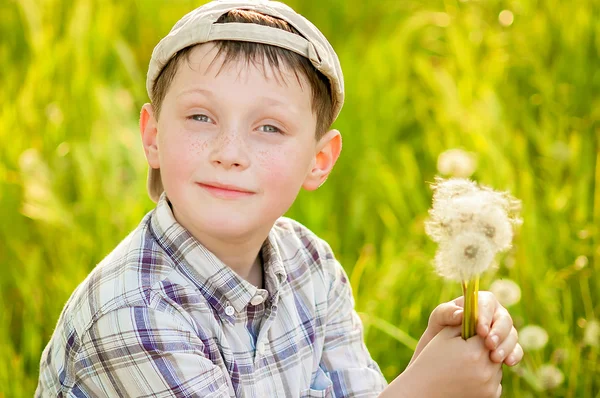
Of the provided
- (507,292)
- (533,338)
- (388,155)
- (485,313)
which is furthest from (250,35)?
(388,155)

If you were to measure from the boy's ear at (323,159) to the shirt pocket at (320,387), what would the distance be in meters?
0.38

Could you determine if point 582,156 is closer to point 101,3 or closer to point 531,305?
point 531,305

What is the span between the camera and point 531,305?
221cm

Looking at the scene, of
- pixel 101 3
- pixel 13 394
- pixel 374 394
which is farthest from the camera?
pixel 101 3

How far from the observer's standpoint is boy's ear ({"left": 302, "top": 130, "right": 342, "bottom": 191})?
170 centimetres

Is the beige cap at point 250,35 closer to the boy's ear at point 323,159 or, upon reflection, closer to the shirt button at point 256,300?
the boy's ear at point 323,159

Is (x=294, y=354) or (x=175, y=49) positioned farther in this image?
(x=294, y=354)

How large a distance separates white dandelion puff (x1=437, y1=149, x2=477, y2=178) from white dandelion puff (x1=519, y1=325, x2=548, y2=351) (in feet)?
1.74

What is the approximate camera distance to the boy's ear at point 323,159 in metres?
1.70

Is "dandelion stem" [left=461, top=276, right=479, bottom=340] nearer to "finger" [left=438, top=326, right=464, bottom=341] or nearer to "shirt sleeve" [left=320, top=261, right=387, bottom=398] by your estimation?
"finger" [left=438, top=326, right=464, bottom=341]

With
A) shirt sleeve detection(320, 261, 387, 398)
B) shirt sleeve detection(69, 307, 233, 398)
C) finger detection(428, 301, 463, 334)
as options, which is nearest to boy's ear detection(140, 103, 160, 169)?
shirt sleeve detection(69, 307, 233, 398)

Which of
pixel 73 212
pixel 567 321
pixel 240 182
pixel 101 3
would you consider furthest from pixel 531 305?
pixel 101 3

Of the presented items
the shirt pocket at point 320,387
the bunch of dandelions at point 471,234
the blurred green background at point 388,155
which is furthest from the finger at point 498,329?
the blurred green background at point 388,155

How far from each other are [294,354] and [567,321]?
824 mm
